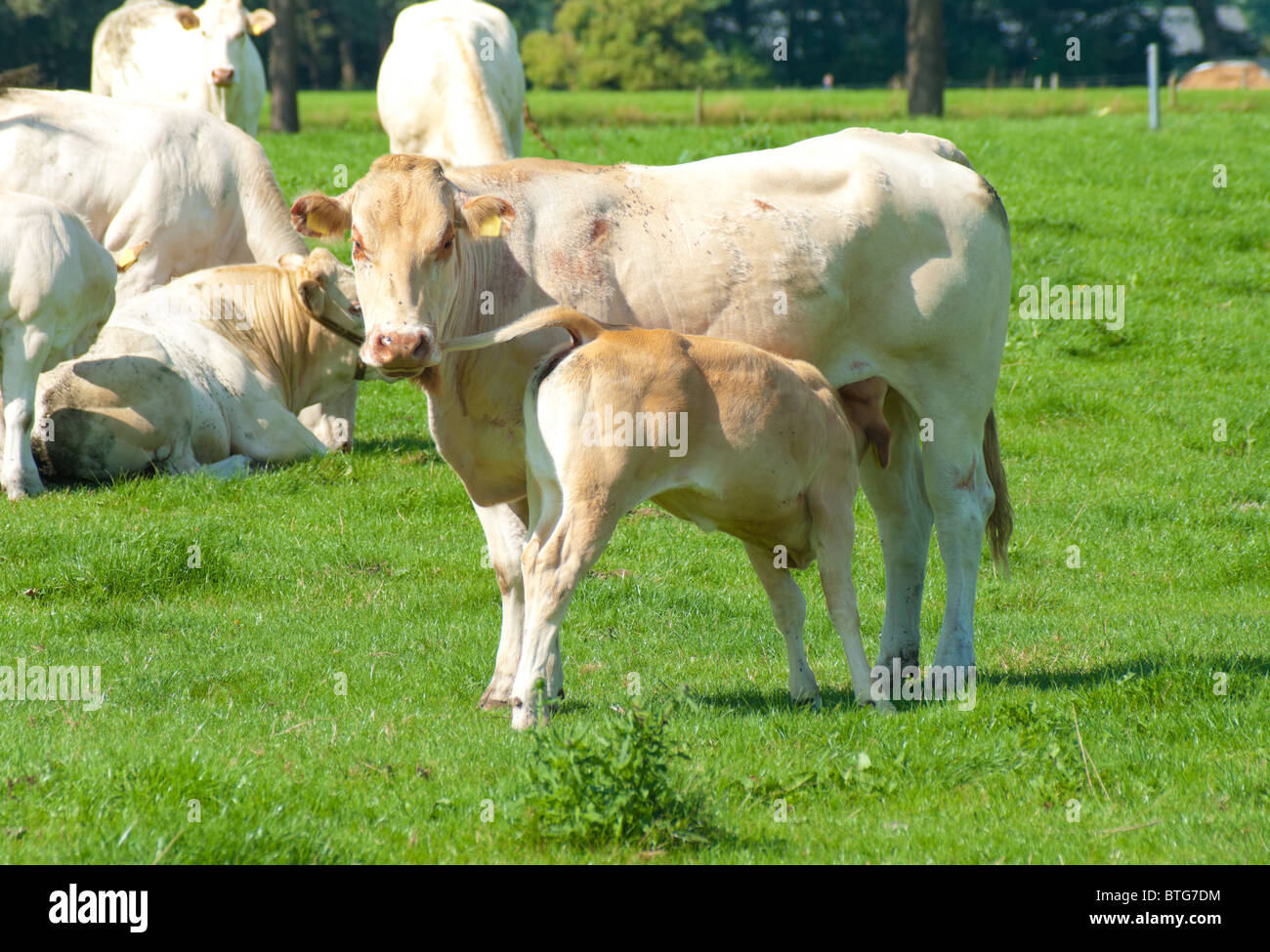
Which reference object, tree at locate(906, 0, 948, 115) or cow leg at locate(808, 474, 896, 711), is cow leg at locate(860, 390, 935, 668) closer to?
cow leg at locate(808, 474, 896, 711)

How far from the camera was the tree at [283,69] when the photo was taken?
1161 inches

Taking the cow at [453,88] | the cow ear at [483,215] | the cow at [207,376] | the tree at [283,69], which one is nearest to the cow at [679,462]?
the cow ear at [483,215]

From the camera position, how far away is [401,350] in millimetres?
5512

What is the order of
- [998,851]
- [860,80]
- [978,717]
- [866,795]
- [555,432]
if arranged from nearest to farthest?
1. [998,851]
2. [866,795]
3. [555,432]
4. [978,717]
5. [860,80]

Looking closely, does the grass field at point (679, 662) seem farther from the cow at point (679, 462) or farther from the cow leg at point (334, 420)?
the cow at point (679, 462)

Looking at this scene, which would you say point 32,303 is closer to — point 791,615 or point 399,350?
point 399,350

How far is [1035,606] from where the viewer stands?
29.7ft

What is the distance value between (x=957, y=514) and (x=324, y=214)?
131 inches

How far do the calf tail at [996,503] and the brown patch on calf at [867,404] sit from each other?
0.89 meters

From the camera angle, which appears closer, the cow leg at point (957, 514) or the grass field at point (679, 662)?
the grass field at point (679, 662)

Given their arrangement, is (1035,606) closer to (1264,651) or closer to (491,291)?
(1264,651)

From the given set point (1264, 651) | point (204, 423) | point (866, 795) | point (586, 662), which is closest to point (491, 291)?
point (586, 662)

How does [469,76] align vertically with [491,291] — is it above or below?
above

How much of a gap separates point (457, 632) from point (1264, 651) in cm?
408
